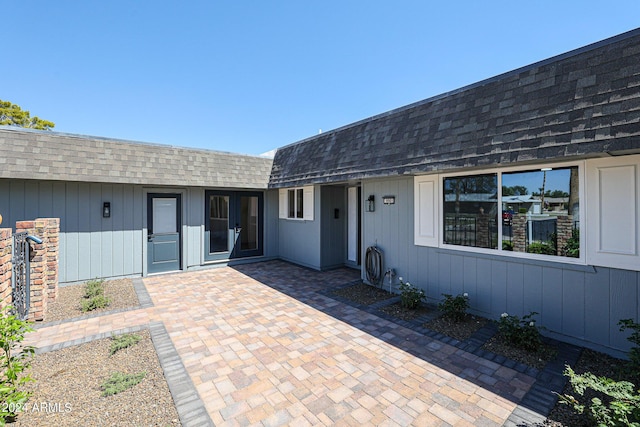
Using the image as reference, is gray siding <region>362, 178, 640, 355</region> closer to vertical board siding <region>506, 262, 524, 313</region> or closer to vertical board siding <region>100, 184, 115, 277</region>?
vertical board siding <region>506, 262, 524, 313</region>

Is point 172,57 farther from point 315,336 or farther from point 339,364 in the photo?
point 339,364

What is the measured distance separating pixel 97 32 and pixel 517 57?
1028 centimetres

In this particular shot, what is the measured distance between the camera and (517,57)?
5.93 meters

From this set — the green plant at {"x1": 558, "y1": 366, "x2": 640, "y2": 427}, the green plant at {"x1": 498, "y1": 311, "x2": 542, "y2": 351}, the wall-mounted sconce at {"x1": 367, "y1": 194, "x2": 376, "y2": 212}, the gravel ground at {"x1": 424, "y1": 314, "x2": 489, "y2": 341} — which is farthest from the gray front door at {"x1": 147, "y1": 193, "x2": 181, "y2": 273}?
the green plant at {"x1": 558, "y1": 366, "x2": 640, "y2": 427}

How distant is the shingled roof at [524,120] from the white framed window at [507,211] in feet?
2.02

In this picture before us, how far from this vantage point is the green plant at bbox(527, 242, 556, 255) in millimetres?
3916

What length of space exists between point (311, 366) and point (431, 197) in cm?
372

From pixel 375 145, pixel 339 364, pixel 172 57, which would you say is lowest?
pixel 339 364

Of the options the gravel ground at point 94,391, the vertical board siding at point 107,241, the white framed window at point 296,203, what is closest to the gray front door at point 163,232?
the vertical board siding at point 107,241

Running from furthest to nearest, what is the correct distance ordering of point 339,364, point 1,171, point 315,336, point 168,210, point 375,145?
point 168,210 < point 375,145 < point 1,171 < point 315,336 < point 339,364

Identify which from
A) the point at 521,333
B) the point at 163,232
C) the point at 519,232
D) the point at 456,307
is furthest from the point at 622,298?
the point at 163,232

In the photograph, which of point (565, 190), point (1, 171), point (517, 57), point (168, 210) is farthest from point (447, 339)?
point (1, 171)

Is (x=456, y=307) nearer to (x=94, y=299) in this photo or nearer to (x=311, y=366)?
(x=311, y=366)

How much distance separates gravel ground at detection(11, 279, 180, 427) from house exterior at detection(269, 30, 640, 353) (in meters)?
4.65
